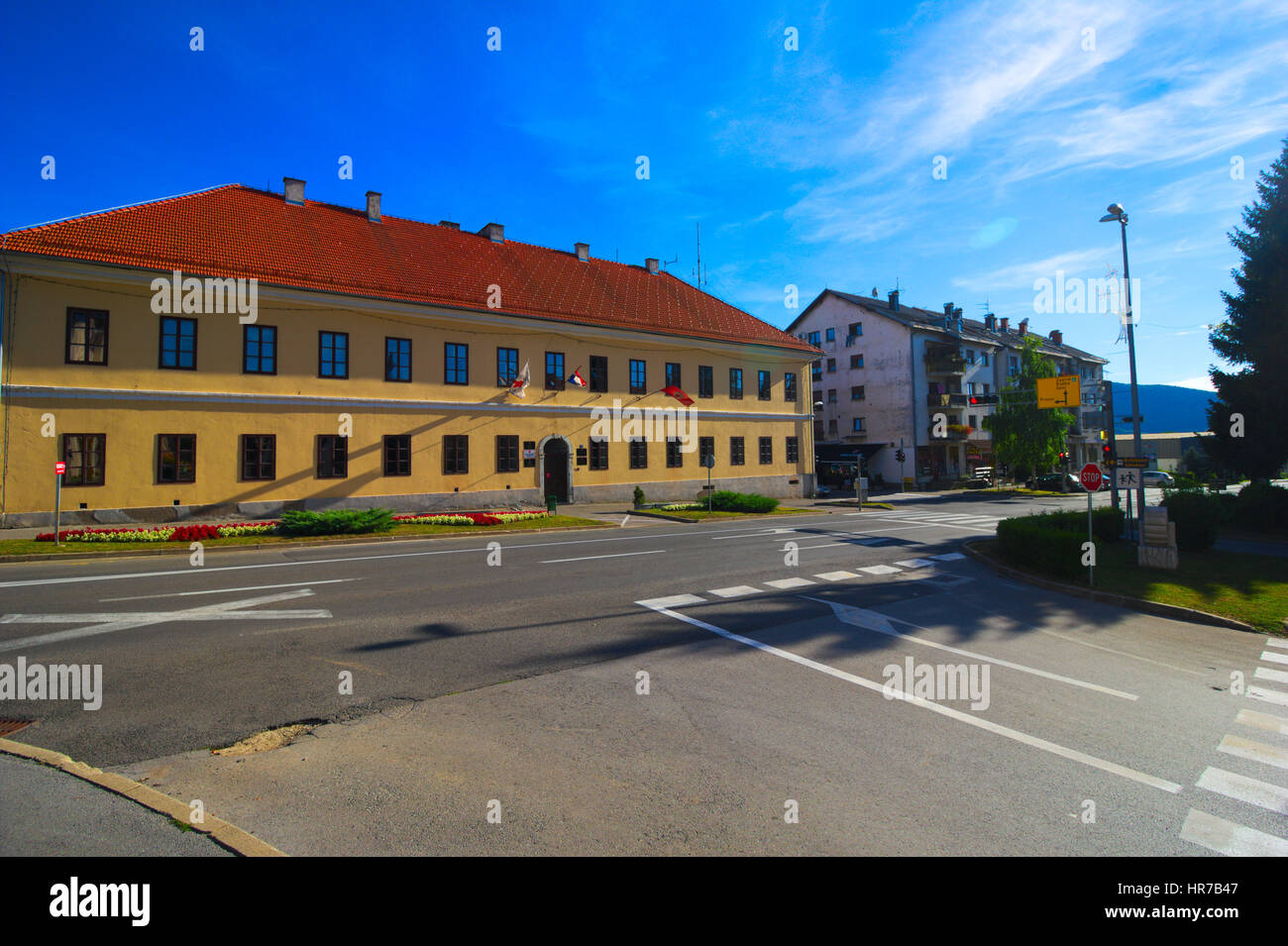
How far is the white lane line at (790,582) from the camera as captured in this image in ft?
40.0

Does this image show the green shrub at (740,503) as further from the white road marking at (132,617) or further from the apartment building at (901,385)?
the apartment building at (901,385)

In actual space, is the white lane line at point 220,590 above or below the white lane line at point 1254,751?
above

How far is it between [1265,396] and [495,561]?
27.7 meters

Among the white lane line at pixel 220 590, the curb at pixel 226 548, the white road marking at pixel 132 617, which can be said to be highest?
the curb at pixel 226 548

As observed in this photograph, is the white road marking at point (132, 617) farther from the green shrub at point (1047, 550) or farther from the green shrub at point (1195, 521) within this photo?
the green shrub at point (1195, 521)

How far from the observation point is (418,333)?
1042 inches

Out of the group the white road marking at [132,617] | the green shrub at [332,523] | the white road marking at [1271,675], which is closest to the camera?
the white road marking at [1271,675]

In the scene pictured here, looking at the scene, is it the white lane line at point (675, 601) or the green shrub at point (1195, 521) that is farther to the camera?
the green shrub at point (1195, 521)

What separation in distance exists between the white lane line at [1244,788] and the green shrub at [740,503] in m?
24.0

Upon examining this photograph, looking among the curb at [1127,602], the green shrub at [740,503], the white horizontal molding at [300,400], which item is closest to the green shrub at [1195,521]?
the curb at [1127,602]

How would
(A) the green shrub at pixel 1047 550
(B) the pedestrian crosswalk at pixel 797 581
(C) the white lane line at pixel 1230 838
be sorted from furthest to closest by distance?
(A) the green shrub at pixel 1047 550 < (B) the pedestrian crosswalk at pixel 797 581 < (C) the white lane line at pixel 1230 838
